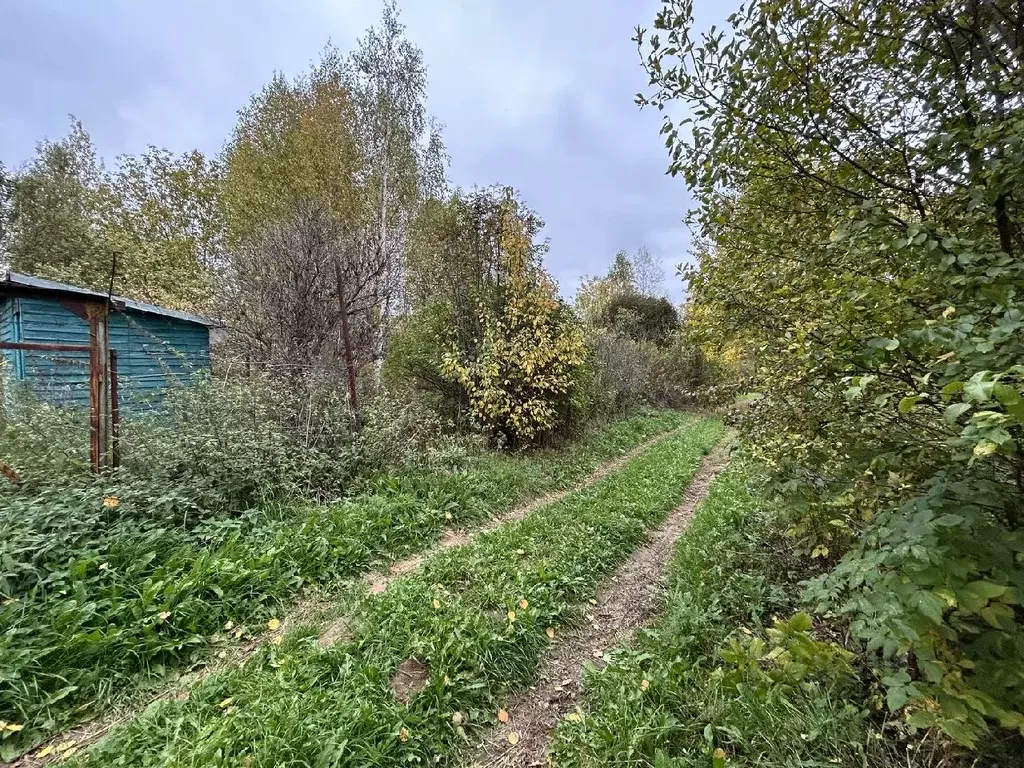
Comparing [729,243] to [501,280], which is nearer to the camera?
[729,243]

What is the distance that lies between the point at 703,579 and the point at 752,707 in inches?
62.0

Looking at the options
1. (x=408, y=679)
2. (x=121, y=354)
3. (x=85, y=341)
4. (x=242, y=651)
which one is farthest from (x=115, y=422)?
(x=85, y=341)

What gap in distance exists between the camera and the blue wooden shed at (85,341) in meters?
4.23

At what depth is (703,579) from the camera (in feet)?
12.3

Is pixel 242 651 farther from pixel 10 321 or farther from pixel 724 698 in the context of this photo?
pixel 10 321

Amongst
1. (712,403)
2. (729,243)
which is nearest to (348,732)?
(712,403)

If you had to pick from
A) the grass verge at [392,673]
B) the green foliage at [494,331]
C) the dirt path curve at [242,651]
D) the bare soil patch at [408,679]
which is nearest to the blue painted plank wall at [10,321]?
the green foliage at [494,331]

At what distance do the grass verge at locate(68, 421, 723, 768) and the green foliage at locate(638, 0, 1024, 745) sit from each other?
6.89ft

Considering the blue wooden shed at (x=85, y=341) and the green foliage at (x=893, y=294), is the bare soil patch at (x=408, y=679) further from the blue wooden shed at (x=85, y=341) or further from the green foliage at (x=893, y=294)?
the blue wooden shed at (x=85, y=341)

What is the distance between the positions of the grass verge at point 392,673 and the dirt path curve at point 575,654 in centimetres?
12

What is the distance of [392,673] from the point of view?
109 inches

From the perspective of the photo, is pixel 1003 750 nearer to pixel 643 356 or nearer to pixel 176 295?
pixel 643 356

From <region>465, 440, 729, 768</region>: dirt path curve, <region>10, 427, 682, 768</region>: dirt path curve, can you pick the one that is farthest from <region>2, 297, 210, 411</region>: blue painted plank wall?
<region>465, 440, 729, 768</region>: dirt path curve

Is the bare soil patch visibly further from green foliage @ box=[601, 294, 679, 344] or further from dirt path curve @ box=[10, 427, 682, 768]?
green foliage @ box=[601, 294, 679, 344]
